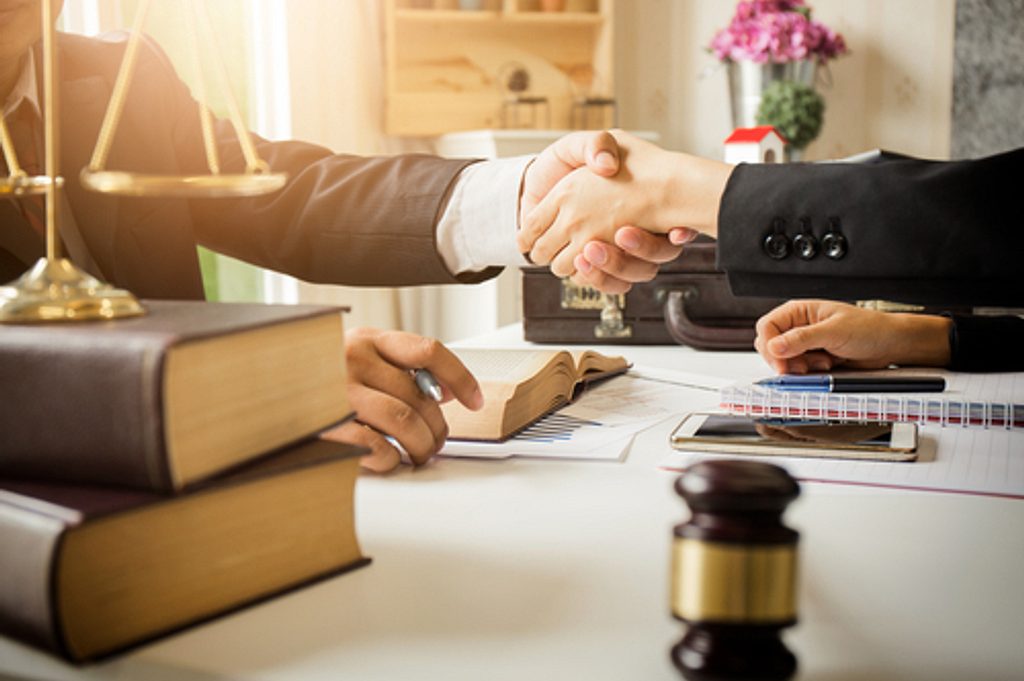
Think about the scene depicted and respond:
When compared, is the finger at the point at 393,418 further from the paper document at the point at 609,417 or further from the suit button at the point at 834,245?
the suit button at the point at 834,245

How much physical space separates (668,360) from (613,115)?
2.39m

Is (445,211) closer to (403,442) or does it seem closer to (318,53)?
(403,442)

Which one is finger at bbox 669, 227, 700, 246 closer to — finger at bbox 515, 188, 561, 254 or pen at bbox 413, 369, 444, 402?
finger at bbox 515, 188, 561, 254

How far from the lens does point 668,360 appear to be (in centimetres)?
164

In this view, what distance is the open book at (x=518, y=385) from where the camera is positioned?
1.06 meters

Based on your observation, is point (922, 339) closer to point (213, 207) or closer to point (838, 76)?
point (213, 207)

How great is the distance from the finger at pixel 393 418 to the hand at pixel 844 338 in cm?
58

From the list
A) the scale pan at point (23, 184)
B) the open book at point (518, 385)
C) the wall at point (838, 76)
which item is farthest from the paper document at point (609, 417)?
the wall at point (838, 76)

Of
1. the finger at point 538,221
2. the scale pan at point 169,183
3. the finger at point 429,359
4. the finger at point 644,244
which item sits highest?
the scale pan at point 169,183

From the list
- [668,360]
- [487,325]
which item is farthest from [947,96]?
[668,360]

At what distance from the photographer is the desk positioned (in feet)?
1.85

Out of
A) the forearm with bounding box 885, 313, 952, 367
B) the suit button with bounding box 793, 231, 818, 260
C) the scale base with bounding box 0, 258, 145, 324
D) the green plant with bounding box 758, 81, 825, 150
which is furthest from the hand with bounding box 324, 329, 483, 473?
the green plant with bounding box 758, 81, 825, 150

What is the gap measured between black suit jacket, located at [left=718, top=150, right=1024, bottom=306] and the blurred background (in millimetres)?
2276

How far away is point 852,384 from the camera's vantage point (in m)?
1.25
